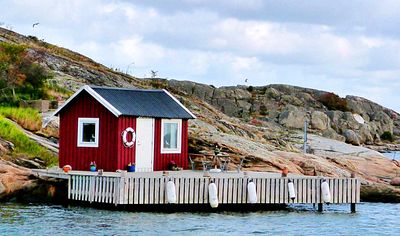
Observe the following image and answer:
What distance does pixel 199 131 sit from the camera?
4325 cm

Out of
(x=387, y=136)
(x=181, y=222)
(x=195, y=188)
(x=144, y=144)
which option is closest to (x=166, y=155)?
(x=144, y=144)

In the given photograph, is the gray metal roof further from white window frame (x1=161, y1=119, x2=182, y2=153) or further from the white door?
the white door

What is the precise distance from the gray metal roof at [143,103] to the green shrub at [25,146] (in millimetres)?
4328

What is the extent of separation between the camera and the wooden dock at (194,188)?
31.3 metres

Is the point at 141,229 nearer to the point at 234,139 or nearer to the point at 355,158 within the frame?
the point at 234,139

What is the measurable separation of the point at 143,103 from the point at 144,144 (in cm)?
178

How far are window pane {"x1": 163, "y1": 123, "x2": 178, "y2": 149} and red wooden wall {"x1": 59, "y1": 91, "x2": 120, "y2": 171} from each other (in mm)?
2754

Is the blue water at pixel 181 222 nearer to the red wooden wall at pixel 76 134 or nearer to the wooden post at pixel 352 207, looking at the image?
the wooden post at pixel 352 207

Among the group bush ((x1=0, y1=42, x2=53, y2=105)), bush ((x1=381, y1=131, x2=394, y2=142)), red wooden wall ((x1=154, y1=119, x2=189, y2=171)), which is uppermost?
bush ((x1=0, y1=42, x2=53, y2=105))

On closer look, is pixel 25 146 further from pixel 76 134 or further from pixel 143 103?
pixel 143 103

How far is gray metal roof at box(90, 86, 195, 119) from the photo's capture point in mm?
35031

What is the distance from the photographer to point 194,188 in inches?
1266

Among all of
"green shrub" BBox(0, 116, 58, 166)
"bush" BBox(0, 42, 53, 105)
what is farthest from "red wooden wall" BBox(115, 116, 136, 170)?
"bush" BBox(0, 42, 53, 105)

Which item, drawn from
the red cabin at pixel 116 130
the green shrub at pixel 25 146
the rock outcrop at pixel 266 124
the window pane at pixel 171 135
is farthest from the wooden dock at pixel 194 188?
the green shrub at pixel 25 146
